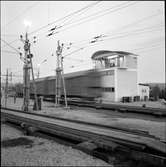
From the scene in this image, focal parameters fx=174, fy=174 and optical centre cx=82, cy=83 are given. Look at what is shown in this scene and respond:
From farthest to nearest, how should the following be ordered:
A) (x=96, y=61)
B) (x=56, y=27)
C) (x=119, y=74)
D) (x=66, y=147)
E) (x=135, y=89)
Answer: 1. (x=96, y=61)
2. (x=135, y=89)
3. (x=119, y=74)
4. (x=56, y=27)
5. (x=66, y=147)

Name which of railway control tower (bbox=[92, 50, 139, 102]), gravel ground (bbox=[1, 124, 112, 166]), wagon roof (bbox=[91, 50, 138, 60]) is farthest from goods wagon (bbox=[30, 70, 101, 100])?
gravel ground (bbox=[1, 124, 112, 166])

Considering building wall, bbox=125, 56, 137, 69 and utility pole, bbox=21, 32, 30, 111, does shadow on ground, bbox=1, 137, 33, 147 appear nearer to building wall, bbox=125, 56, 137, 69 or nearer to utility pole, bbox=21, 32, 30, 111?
utility pole, bbox=21, 32, 30, 111

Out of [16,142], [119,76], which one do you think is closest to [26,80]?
[16,142]

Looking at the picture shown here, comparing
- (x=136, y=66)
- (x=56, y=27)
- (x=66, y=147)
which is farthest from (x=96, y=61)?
(x=66, y=147)

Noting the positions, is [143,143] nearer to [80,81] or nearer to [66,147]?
[66,147]

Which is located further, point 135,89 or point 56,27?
point 135,89

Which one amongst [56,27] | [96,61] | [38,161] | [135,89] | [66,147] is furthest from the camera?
[96,61]

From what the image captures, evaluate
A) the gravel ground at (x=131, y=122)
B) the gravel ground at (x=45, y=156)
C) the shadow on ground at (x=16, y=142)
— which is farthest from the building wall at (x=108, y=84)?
the gravel ground at (x=45, y=156)

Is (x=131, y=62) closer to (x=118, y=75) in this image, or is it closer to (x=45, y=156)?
Answer: (x=118, y=75)

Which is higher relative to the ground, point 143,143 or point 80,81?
point 80,81

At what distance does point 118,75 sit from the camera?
27.2 metres

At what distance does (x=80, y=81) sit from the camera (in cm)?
2770

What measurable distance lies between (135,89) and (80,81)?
9.76m

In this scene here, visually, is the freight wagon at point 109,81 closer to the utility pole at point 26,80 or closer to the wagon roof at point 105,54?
the wagon roof at point 105,54
